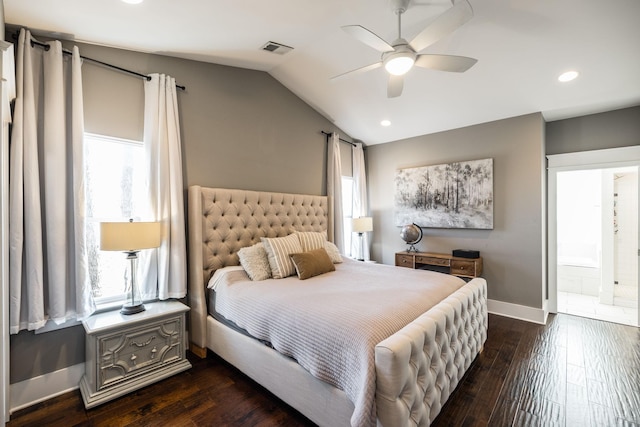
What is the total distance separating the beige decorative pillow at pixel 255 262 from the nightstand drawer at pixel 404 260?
7.87ft

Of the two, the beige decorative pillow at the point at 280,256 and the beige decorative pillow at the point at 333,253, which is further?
the beige decorative pillow at the point at 333,253

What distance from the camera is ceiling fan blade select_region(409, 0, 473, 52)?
1.71m

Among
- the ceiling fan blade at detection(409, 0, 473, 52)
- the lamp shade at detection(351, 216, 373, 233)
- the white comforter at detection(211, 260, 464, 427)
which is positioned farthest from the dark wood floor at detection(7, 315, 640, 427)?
the ceiling fan blade at detection(409, 0, 473, 52)

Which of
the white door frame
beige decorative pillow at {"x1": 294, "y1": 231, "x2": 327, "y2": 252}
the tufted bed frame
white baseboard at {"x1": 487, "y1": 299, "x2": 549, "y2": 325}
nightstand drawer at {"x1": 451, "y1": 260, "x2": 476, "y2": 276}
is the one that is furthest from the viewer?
nightstand drawer at {"x1": 451, "y1": 260, "x2": 476, "y2": 276}

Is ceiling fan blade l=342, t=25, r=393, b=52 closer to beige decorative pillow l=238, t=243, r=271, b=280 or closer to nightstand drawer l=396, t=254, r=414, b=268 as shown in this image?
beige decorative pillow l=238, t=243, r=271, b=280

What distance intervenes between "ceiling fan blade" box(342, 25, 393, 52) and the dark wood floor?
267 centimetres

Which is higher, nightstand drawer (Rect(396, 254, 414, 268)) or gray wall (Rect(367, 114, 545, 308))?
gray wall (Rect(367, 114, 545, 308))

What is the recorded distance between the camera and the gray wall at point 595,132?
339 cm

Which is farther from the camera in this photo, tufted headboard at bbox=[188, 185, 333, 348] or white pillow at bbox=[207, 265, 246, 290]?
tufted headboard at bbox=[188, 185, 333, 348]

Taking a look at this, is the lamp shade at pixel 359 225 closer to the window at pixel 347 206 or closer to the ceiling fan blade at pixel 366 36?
the window at pixel 347 206

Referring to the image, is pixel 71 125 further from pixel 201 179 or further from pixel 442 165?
pixel 442 165

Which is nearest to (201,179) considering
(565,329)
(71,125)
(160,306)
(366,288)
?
(71,125)

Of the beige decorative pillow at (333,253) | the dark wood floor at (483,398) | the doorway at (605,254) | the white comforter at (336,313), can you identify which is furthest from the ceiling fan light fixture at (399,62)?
the doorway at (605,254)

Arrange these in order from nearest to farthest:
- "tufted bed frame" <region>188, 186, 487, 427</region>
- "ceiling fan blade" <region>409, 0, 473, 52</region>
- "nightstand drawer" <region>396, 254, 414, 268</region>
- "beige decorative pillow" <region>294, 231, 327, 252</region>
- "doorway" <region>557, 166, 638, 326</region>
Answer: "tufted bed frame" <region>188, 186, 487, 427</region>, "ceiling fan blade" <region>409, 0, 473, 52</region>, "beige decorative pillow" <region>294, 231, 327, 252</region>, "doorway" <region>557, 166, 638, 326</region>, "nightstand drawer" <region>396, 254, 414, 268</region>
